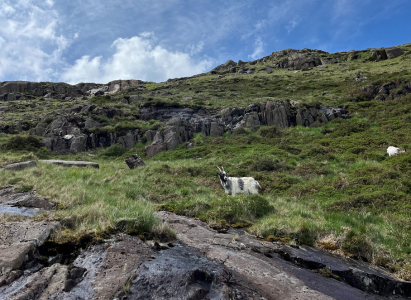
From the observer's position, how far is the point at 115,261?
360cm

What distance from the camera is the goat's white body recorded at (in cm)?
1156

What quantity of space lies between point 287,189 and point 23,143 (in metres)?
27.6

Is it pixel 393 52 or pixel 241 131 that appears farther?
pixel 393 52

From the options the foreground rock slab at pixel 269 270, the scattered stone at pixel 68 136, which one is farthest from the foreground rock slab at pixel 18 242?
the scattered stone at pixel 68 136

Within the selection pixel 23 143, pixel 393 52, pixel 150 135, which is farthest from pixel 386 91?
pixel 23 143

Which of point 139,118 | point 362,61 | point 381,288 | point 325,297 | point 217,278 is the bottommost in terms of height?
point 381,288

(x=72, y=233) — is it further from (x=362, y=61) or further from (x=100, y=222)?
(x=362, y=61)

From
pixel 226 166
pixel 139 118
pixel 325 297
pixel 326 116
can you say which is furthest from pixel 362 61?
pixel 325 297

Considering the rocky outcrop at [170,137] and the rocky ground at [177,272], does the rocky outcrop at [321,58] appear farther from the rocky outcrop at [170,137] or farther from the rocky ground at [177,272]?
the rocky ground at [177,272]

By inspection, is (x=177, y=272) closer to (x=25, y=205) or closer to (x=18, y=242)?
(x=18, y=242)

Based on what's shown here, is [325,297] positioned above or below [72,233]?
below

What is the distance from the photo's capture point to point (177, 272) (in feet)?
11.1

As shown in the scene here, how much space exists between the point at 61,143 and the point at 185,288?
3110 cm

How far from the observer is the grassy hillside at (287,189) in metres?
5.47
